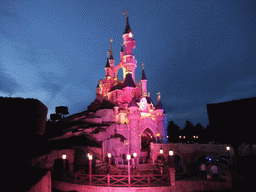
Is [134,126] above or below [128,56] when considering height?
below

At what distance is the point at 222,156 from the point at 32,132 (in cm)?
2192

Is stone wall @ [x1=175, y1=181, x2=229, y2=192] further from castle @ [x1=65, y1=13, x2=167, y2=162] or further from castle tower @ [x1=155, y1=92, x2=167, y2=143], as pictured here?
castle tower @ [x1=155, y1=92, x2=167, y2=143]

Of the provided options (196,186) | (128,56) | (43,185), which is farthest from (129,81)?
(43,185)

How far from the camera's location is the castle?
2980 cm

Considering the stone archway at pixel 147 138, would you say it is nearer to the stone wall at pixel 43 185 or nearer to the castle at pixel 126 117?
the castle at pixel 126 117

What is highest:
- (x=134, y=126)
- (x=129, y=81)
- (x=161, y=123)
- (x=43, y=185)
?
(x=129, y=81)

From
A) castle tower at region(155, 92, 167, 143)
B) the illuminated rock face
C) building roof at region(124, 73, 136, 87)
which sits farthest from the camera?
building roof at region(124, 73, 136, 87)

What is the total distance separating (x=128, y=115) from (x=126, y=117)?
1.97 meters

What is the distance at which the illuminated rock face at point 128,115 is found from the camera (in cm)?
3061

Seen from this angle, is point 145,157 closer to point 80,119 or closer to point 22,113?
point 80,119

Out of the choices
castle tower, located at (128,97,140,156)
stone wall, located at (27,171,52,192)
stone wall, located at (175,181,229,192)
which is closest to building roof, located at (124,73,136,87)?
castle tower, located at (128,97,140,156)

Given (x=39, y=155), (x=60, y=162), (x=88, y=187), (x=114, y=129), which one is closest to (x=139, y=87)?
(x=114, y=129)

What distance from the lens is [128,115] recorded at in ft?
109

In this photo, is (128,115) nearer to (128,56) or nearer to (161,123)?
(161,123)
